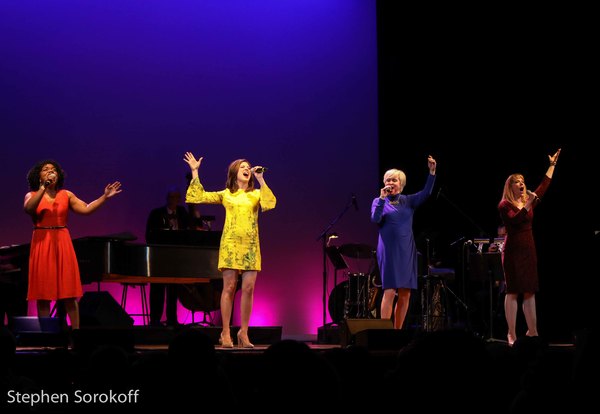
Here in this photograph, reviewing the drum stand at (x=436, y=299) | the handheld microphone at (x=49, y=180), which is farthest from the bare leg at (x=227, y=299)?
the drum stand at (x=436, y=299)

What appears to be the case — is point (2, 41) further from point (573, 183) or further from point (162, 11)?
point (573, 183)

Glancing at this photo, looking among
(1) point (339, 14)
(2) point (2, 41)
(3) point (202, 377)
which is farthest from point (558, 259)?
(2) point (2, 41)

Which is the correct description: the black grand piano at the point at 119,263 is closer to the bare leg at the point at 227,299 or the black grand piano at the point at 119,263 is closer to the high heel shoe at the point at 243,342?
the bare leg at the point at 227,299

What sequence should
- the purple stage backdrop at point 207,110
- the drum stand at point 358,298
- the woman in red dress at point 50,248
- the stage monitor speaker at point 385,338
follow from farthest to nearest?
1. the purple stage backdrop at point 207,110
2. the drum stand at point 358,298
3. the woman in red dress at point 50,248
4. the stage monitor speaker at point 385,338

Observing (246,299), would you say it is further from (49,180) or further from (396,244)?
(49,180)

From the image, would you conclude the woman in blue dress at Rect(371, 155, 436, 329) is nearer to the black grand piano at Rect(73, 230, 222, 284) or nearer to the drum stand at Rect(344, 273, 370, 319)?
the black grand piano at Rect(73, 230, 222, 284)

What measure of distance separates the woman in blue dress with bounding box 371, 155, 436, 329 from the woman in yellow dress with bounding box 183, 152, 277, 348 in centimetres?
114

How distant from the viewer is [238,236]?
23.1ft

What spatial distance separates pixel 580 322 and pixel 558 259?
30.7 inches

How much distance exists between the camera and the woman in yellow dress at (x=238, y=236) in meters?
7.03

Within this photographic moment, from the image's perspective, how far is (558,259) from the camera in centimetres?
905

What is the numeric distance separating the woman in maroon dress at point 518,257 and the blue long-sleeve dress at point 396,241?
995 mm

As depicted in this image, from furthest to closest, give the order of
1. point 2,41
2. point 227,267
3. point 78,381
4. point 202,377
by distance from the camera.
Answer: point 2,41
point 227,267
point 78,381
point 202,377

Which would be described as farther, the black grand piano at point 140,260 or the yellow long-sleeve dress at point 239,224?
the black grand piano at point 140,260
